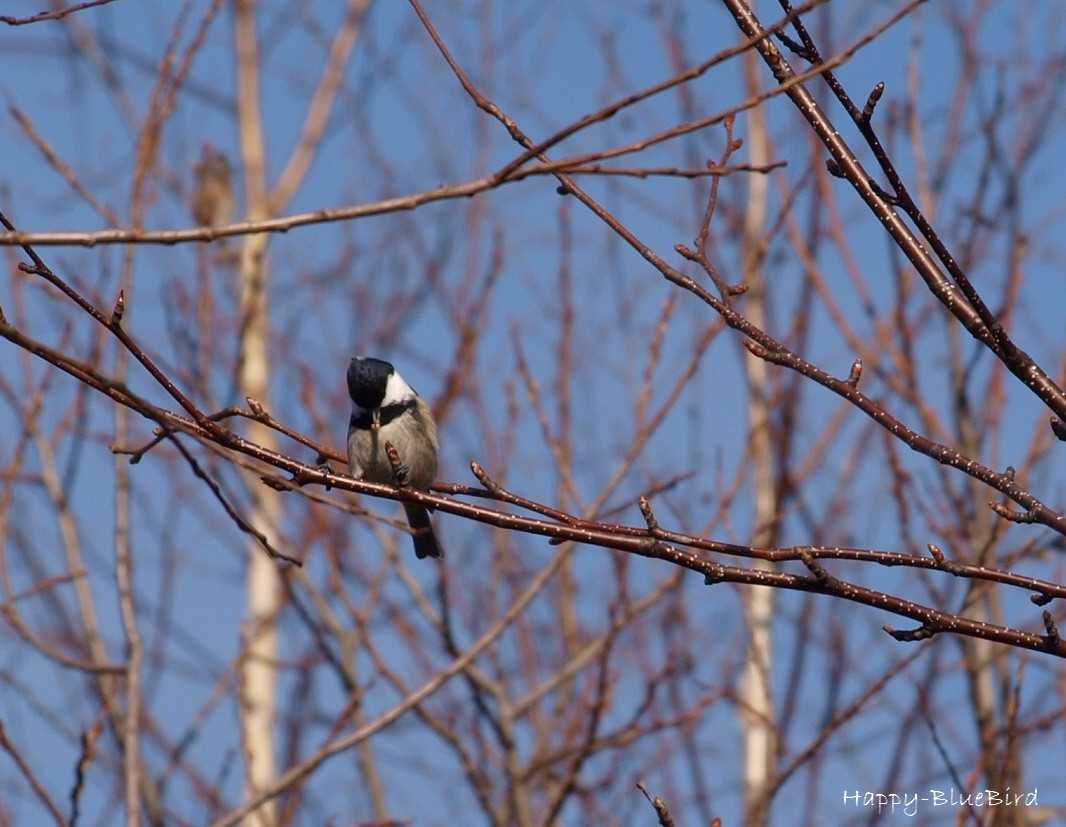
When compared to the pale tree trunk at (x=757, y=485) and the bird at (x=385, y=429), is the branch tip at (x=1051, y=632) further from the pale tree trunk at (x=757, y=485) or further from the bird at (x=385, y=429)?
Answer: the pale tree trunk at (x=757, y=485)

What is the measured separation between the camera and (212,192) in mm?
7109

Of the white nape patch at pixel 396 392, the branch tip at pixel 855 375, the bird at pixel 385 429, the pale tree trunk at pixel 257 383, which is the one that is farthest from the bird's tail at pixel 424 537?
the branch tip at pixel 855 375

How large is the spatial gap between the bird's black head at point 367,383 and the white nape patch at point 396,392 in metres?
0.03

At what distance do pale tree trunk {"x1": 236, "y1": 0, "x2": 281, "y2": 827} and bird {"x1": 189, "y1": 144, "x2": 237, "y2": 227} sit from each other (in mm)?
200

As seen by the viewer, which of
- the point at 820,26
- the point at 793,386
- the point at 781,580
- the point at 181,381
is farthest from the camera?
the point at 820,26

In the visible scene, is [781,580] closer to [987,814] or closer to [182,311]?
[987,814]

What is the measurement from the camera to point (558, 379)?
16.4ft

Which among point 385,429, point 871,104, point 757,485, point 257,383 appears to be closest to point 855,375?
point 871,104

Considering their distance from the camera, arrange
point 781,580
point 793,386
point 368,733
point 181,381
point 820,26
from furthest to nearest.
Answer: point 820,26 → point 793,386 → point 181,381 → point 368,733 → point 781,580

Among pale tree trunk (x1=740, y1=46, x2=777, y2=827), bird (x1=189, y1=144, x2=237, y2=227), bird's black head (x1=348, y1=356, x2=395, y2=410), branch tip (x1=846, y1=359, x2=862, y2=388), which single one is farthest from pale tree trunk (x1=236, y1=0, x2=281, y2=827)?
branch tip (x1=846, y1=359, x2=862, y2=388)

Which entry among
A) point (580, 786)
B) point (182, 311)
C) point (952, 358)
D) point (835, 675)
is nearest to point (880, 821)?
point (835, 675)

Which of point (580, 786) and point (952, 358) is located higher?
point (952, 358)

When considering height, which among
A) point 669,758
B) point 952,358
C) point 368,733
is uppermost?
point 952,358

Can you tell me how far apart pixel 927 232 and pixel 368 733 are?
2.02m
